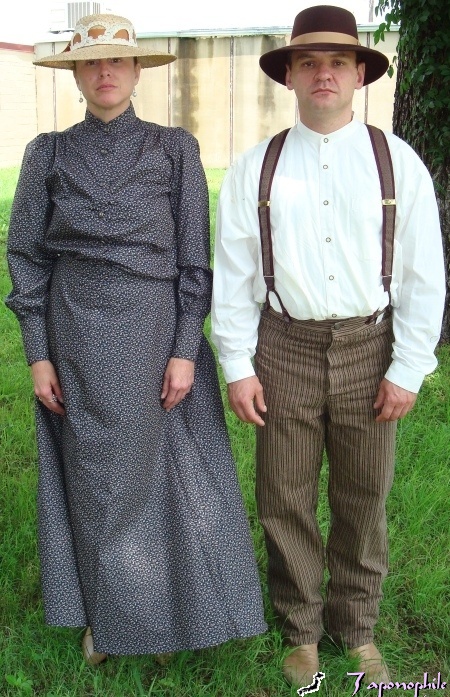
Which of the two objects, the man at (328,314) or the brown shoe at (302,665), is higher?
the man at (328,314)

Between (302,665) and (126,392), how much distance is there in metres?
1.09

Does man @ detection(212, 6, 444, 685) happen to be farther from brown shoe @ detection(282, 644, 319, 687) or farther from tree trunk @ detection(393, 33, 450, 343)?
tree trunk @ detection(393, 33, 450, 343)

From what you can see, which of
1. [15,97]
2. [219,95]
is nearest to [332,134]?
[219,95]

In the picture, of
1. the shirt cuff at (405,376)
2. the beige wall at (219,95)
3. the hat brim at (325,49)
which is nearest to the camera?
the hat brim at (325,49)

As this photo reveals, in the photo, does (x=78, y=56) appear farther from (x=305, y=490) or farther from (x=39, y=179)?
(x=305, y=490)

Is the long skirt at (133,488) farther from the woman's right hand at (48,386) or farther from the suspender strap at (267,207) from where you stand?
the suspender strap at (267,207)

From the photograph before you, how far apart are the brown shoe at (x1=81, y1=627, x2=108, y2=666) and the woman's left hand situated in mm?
874

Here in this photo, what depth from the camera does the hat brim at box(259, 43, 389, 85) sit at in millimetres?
2400

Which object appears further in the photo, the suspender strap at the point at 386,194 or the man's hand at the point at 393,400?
the man's hand at the point at 393,400

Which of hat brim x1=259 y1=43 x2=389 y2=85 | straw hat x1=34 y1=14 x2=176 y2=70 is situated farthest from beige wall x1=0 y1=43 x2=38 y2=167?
hat brim x1=259 y1=43 x2=389 y2=85

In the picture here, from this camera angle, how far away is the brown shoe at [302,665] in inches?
109

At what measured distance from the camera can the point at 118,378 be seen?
259 cm
